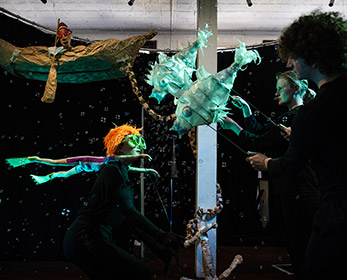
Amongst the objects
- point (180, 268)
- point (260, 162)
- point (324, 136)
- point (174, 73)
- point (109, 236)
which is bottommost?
point (180, 268)

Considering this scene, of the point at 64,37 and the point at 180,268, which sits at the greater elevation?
the point at 64,37

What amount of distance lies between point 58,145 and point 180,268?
5.73 ft

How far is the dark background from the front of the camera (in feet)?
12.4

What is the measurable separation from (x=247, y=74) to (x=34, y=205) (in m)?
2.84

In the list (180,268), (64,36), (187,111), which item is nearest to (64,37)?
(64,36)

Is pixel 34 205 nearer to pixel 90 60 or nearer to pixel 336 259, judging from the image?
pixel 90 60

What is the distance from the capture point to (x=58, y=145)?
3947 millimetres

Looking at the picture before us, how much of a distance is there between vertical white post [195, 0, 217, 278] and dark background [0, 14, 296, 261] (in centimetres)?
44

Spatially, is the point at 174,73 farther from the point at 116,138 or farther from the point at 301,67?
the point at 301,67

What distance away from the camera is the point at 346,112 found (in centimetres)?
116

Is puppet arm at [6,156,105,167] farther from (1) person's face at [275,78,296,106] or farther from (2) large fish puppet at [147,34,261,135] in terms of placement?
(1) person's face at [275,78,296,106]

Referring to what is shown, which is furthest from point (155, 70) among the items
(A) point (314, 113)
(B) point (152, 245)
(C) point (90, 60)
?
(A) point (314, 113)

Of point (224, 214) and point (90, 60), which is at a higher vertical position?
point (90, 60)

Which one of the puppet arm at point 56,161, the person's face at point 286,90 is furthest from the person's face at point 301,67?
the puppet arm at point 56,161
